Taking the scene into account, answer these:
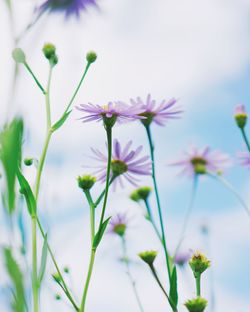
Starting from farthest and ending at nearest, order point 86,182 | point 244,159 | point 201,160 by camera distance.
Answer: point 201,160
point 244,159
point 86,182

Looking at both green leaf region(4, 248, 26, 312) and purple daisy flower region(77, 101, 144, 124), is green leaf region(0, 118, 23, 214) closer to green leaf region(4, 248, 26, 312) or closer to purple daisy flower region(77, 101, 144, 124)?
green leaf region(4, 248, 26, 312)

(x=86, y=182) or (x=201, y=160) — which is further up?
(x=201, y=160)

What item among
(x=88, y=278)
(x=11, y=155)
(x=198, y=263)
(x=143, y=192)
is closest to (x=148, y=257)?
(x=198, y=263)

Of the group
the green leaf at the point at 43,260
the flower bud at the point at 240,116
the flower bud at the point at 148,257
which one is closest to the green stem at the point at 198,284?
the flower bud at the point at 148,257

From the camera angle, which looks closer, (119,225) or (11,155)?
(11,155)

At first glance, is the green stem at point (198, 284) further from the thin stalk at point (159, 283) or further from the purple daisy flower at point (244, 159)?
the purple daisy flower at point (244, 159)

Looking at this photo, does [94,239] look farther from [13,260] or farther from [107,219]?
[13,260]

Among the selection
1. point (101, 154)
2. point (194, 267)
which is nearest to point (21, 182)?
point (194, 267)

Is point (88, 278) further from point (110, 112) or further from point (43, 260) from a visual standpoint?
point (110, 112)
